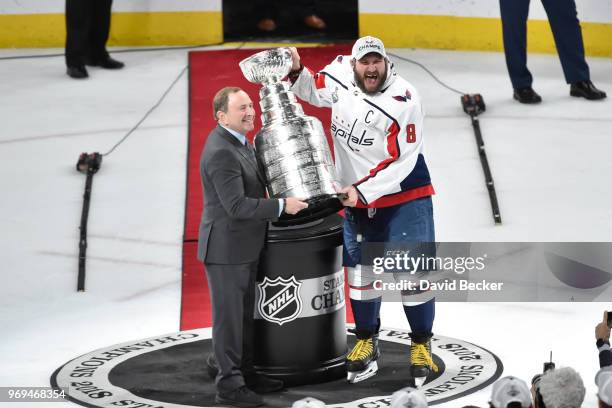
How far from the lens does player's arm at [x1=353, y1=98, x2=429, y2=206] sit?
6.62 metres

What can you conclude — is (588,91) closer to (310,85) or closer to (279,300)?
(310,85)

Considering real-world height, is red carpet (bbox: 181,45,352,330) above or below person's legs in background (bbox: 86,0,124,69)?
below

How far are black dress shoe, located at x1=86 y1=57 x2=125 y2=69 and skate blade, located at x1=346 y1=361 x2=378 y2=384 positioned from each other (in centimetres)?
692

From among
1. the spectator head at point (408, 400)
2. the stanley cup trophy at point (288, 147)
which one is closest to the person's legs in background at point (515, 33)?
the stanley cup trophy at point (288, 147)

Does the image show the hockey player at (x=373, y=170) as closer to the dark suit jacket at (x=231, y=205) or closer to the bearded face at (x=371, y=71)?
the bearded face at (x=371, y=71)

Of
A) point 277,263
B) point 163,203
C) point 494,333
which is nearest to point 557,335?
point 494,333

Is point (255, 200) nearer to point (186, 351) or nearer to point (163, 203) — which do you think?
point (186, 351)

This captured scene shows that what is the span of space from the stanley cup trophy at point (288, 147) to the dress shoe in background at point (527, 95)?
518 centimetres

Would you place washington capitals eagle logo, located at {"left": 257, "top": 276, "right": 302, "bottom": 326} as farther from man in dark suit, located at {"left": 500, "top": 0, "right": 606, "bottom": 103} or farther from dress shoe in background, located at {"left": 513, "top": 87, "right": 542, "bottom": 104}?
dress shoe in background, located at {"left": 513, "top": 87, "right": 542, "bottom": 104}

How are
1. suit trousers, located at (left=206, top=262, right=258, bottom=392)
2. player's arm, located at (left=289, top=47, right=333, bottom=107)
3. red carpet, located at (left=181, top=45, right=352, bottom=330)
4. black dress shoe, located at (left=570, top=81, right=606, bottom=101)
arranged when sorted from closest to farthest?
suit trousers, located at (left=206, top=262, right=258, bottom=392) < player's arm, located at (left=289, top=47, right=333, bottom=107) < red carpet, located at (left=181, top=45, right=352, bottom=330) < black dress shoe, located at (left=570, top=81, right=606, bottom=101)

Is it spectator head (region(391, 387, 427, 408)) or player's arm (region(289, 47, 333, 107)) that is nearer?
spectator head (region(391, 387, 427, 408))

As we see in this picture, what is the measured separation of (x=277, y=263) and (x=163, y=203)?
10.9ft

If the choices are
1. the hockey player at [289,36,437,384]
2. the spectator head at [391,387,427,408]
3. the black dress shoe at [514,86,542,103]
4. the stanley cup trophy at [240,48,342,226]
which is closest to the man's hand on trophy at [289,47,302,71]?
the hockey player at [289,36,437,384]

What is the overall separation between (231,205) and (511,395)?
2457 millimetres
